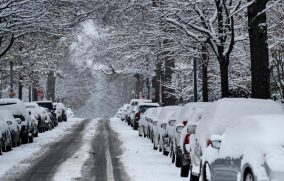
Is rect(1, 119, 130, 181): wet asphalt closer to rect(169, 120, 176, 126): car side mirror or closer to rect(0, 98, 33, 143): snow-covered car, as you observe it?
rect(169, 120, 176, 126): car side mirror

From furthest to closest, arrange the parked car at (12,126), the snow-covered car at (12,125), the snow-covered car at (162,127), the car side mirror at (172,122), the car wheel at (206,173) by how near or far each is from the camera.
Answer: the snow-covered car at (12,125) → the parked car at (12,126) → the snow-covered car at (162,127) → the car side mirror at (172,122) → the car wheel at (206,173)

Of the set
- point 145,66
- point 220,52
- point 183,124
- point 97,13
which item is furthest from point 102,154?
point 145,66

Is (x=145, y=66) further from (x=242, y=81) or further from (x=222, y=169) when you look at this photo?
(x=222, y=169)

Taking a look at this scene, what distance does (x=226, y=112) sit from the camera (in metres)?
12.5

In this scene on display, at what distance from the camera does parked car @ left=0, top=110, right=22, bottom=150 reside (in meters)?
24.5

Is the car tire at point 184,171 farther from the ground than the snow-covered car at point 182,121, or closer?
closer

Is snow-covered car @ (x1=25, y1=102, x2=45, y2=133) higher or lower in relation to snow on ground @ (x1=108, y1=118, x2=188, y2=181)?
higher

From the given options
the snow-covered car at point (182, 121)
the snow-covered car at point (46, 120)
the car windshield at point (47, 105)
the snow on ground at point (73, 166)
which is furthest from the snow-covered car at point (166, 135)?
the car windshield at point (47, 105)

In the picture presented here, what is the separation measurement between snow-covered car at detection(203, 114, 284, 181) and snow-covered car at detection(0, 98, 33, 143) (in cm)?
1881

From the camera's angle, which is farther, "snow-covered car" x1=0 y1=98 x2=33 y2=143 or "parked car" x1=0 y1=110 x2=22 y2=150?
"snow-covered car" x1=0 y1=98 x2=33 y2=143

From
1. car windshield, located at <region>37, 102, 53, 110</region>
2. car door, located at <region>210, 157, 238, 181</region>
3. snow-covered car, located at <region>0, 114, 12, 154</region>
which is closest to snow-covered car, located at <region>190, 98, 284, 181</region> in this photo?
car door, located at <region>210, 157, 238, 181</region>

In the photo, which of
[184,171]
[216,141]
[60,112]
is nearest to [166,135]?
[184,171]

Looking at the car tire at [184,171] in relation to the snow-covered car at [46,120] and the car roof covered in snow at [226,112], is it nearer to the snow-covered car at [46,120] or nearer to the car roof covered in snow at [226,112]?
the car roof covered in snow at [226,112]

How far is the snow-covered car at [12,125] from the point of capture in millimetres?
24766
